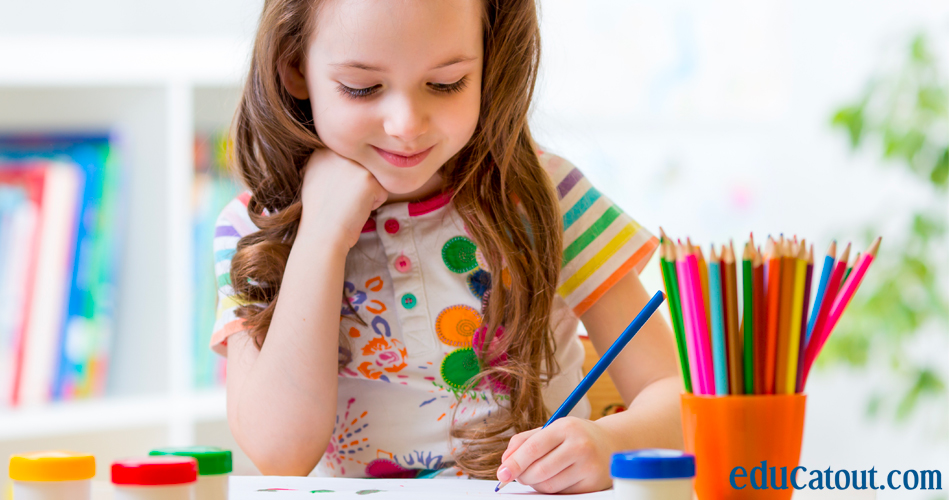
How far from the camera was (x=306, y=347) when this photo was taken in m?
0.68

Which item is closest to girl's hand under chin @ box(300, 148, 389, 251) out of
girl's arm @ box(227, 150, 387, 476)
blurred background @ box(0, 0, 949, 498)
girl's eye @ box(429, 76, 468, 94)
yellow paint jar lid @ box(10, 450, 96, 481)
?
girl's arm @ box(227, 150, 387, 476)

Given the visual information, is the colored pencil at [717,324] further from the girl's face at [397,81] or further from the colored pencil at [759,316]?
the girl's face at [397,81]

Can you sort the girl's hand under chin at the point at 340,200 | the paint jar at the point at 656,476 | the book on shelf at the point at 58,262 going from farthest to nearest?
1. the book on shelf at the point at 58,262
2. the girl's hand under chin at the point at 340,200
3. the paint jar at the point at 656,476

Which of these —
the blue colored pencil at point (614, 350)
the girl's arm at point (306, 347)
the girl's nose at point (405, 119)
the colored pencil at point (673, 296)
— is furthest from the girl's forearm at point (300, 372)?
the colored pencil at point (673, 296)

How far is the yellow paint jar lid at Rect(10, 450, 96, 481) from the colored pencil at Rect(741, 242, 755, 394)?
0.31m

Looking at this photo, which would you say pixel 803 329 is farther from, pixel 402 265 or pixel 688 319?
pixel 402 265

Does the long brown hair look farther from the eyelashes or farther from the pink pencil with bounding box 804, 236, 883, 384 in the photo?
the pink pencil with bounding box 804, 236, 883, 384

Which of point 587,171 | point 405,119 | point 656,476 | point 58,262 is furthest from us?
point 587,171

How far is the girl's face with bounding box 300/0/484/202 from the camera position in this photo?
23.8 inches

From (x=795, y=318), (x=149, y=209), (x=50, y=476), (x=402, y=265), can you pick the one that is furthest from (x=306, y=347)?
(x=149, y=209)

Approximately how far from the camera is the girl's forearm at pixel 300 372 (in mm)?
684

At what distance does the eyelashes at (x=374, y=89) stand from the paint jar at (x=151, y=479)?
368 millimetres

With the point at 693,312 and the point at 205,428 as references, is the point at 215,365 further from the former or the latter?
the point at 693,312

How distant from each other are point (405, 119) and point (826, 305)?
0.34 meters
